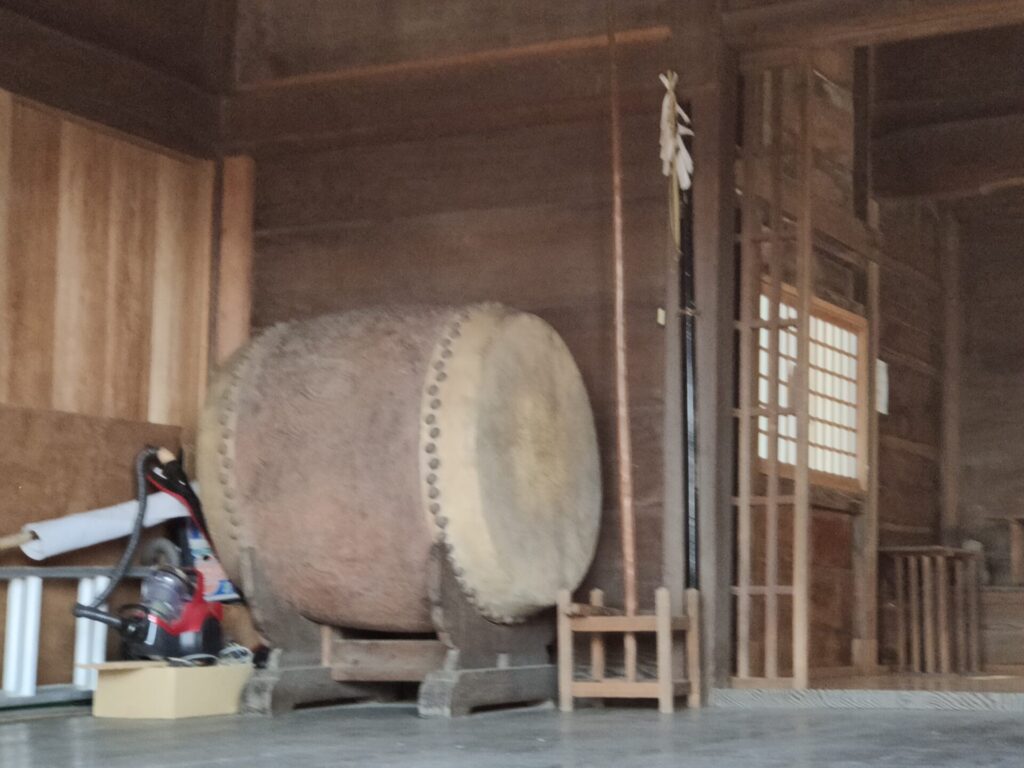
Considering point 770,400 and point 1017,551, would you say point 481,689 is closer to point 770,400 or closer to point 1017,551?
point 770,400

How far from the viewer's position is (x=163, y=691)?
12.4 feet

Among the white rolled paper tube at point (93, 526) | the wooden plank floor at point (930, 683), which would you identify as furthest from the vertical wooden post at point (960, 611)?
the white rolled paper tube at point (93, 526)

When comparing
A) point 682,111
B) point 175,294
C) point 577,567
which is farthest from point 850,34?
point 175,294

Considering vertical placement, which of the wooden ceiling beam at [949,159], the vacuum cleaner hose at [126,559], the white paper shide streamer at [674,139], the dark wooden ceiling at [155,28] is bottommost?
the vacuum cleaner hose at [126,559]

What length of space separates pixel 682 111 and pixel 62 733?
2422 mm

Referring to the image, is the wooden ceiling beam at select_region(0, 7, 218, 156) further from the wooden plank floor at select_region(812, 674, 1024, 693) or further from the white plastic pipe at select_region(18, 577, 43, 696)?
the wooden plank floor at select_region(812, 674, 1024, 693)

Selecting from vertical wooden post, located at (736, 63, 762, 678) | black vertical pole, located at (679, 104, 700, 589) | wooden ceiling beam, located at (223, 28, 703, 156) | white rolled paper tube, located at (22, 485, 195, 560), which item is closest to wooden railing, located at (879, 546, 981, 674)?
vertical wooden post, located at (736, 63, 762, 678)

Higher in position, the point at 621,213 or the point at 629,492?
the point at 621,213

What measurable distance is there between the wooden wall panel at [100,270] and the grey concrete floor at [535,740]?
1126 millimetres

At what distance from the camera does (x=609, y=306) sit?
4.46 metres

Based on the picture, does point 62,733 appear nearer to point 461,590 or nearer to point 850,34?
point 461,590

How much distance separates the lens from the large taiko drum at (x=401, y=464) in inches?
153

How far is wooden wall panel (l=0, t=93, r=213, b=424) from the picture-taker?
4293 millimetres

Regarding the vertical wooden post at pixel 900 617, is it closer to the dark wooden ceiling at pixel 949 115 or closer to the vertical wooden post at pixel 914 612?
the vertical wooden post at pixel 914 612
